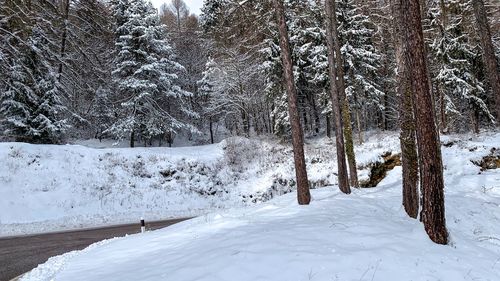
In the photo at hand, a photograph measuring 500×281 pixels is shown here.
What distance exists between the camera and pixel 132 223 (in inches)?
666

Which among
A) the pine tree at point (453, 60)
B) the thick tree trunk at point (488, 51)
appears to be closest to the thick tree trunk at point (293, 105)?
the thick tree trunk at point (488, 51)

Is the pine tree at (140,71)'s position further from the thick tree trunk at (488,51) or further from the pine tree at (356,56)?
the thick tree trunk at (488,51)

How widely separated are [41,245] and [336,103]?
10.9 meters

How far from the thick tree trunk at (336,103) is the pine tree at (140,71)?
16.5m

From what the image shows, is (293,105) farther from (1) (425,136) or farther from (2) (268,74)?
(2) (268,74)

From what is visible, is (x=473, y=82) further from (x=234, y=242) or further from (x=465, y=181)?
(x=234, y=242)

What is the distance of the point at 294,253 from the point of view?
6.36m

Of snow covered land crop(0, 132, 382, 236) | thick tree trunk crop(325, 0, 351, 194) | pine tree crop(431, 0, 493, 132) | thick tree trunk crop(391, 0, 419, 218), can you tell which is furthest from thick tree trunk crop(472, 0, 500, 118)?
pine tree crop(431, 0, 493, 132)

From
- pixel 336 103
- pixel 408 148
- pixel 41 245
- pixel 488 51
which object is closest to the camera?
pixel 408 148

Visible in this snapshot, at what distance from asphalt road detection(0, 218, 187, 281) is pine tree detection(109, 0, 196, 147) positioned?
1469 centimetres

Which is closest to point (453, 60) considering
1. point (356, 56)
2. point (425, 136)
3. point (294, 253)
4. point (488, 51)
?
point (356, 56)

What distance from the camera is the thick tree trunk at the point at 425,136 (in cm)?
754

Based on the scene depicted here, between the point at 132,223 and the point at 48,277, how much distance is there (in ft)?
30.6

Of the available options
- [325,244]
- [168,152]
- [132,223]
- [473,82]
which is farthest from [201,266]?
[473,82]
